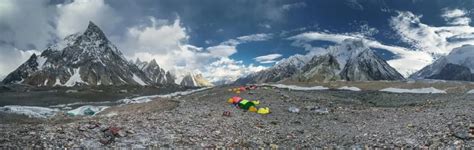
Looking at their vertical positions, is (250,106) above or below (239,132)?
above

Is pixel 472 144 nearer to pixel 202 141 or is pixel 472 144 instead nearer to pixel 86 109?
pixel 202 141

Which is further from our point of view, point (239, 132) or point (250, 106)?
point (250, 106)

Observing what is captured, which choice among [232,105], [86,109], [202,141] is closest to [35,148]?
[202,141]

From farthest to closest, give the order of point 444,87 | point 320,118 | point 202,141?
point 444,87 → point 320,118 → point 202,141

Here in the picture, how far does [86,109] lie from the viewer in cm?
4656

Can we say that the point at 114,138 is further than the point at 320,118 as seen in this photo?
No

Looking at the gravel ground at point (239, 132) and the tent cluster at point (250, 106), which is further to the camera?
the tent cluster at point (250, 106)

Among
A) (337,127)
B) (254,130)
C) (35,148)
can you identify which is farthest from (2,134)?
(337,127)

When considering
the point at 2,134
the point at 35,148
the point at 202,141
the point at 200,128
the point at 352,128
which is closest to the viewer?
the point at 35,148

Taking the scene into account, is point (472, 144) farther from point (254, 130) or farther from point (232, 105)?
point (232, 105)

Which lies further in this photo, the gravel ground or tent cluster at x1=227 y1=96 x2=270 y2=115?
tent cluster at x1=227 y1=96 x2=270 y2=115

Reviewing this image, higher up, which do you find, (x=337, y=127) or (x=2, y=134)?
(x=2, y=134)

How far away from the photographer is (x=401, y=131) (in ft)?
67.3

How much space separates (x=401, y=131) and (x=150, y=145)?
14920 millimetres
